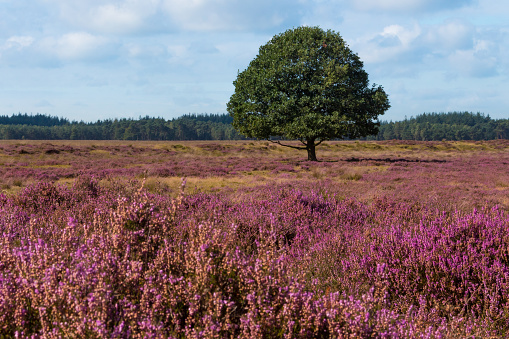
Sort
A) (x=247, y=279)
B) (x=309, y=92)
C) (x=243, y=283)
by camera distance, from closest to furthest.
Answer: (x=247, y=279) < (x=243, y=283) < (x=309, y=92)

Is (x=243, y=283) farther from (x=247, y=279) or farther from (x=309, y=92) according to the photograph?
(x=309, y=92)

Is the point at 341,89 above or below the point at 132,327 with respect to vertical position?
above

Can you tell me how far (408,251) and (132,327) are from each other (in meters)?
3.05

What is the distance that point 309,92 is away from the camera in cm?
2553

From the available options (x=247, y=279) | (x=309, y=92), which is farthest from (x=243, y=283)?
(x=309, y=92)

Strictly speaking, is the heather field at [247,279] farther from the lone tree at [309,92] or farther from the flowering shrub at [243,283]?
the lone tree at [309,92]

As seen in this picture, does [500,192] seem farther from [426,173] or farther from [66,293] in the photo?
[66,293]

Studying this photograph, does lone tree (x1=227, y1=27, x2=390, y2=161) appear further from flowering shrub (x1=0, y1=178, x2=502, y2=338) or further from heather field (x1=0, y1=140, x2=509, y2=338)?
flowering shrub (x1=0, y1=178, x2=502, y2=338)

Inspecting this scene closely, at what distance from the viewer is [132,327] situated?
2160 millimetres

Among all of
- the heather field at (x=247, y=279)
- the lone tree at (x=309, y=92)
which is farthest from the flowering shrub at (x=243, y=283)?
the lone tree at (x=309, y=92)

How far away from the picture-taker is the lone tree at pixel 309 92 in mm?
24156

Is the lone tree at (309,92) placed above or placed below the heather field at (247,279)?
above

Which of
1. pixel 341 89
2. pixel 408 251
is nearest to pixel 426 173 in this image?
pixel 341 89

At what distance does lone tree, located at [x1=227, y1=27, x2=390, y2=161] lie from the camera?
79.3 ft
